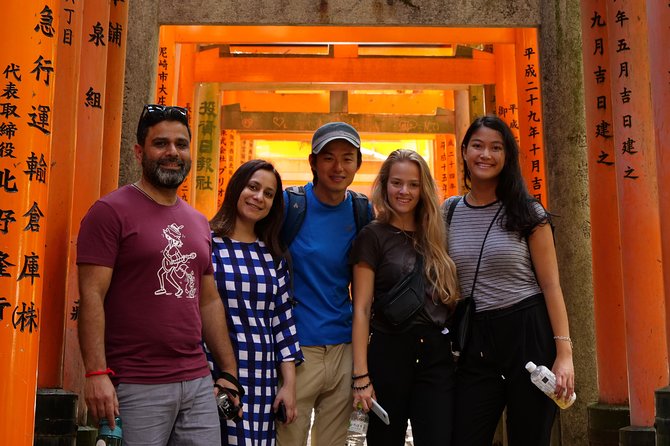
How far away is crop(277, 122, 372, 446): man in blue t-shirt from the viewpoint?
2920mm

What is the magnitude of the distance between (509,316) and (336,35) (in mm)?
4702

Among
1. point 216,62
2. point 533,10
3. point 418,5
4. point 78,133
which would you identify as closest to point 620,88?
point 533,10

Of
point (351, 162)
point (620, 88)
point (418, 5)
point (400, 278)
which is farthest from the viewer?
point (418, 5)

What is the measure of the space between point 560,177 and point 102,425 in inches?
164

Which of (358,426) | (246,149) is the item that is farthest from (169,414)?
(246,149)

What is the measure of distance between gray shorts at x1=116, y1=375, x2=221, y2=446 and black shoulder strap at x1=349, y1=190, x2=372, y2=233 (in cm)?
98

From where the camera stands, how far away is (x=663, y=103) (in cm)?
344

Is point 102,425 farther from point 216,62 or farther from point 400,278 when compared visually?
point 216,62

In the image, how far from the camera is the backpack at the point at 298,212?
9.88 ft

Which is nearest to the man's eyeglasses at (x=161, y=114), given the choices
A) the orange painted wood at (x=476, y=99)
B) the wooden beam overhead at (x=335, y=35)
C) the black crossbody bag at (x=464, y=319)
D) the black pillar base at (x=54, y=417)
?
the black crossbody bag at (x=464, y=319)

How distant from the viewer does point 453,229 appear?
2951 mm

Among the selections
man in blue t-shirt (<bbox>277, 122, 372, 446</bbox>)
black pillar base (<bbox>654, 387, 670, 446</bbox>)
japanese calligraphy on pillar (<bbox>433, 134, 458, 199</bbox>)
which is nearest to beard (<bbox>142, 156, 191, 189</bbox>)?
man in blue t-shirt (<bbox>277, 122, 372, 446</bbox>)

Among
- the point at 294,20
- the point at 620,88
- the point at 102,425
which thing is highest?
the point at 294,20

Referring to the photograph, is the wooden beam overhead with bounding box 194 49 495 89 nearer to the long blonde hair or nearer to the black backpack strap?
the black backpack strap
